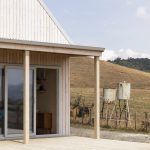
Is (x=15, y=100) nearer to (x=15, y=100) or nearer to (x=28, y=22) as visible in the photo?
(x=15, y=100)

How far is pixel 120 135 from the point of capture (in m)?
17.8

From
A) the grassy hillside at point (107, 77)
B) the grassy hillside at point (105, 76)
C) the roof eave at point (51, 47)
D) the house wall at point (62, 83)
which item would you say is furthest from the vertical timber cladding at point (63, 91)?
the grassy hillside at point (105, 76)

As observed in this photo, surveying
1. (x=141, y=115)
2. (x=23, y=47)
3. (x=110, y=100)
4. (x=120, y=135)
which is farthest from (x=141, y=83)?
(x=23, y=47)

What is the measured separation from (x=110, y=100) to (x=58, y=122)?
6.56 meters

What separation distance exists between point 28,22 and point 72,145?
4.40 metres

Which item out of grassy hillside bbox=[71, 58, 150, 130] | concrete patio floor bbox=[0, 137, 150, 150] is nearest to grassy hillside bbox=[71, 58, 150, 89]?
grassy hillside bbox=[71, 58, 150, 130]

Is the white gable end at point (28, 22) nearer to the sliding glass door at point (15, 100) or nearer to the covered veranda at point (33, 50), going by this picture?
the covered veranda at point (33, 50)

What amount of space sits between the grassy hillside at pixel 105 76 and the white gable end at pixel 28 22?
3010cm

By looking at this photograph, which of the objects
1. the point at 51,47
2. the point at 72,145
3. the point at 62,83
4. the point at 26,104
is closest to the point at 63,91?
the point at 62,83

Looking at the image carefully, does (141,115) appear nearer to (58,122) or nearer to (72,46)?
(58,122)

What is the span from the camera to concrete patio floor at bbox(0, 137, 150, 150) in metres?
13.4

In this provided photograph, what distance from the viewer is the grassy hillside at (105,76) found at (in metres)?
48.9

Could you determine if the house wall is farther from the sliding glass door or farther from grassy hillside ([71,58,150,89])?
grassy hillside ([71,58,150,89])

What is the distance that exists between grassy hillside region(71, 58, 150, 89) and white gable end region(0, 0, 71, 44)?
30.1 m
